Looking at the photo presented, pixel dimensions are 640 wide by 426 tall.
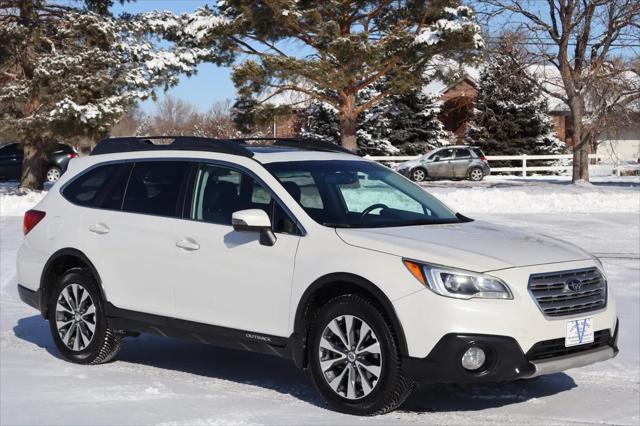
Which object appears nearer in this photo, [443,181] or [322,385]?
[322,385]

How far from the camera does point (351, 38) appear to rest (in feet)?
102

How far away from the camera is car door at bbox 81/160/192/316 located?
285 inches

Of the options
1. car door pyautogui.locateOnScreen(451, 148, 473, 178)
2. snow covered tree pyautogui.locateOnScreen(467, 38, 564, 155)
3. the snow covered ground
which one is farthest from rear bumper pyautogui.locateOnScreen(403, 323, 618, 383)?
snow covered tree pyautogui.locateOnScreen(467, 38, 564, 155)

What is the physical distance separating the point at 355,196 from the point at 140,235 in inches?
63.1

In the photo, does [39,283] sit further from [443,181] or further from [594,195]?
[443,181]

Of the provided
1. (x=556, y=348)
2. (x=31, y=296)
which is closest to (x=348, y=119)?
(x=31, y=296)

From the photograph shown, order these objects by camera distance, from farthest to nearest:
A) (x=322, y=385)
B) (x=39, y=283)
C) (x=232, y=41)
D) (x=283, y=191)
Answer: (x=232, y=41) → (x=39, y=283) → (x=283, y=191) → (x=322, y=385)

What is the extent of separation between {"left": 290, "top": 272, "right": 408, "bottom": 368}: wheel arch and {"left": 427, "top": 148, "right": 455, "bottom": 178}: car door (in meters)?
38.3

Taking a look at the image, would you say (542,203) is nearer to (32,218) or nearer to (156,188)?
(32,218)

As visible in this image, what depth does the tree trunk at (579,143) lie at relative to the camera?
36.2 metres

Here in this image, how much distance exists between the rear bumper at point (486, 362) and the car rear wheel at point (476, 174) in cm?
3949

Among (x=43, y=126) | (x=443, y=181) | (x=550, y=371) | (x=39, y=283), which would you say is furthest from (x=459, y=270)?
(x=443, y=181)

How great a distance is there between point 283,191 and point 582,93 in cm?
3184

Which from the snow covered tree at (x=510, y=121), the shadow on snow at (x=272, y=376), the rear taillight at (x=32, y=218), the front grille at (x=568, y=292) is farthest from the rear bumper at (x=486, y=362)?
the snow covered tree at (x=510, y=121)
